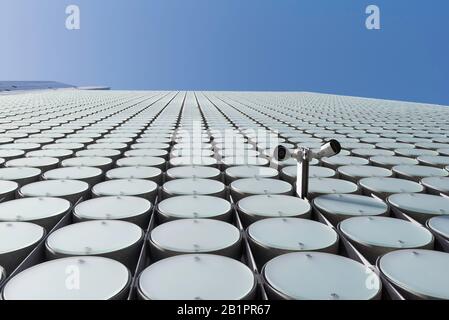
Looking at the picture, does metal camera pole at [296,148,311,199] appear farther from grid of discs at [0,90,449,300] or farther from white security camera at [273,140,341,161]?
grid of discs at [0,90,449,300]

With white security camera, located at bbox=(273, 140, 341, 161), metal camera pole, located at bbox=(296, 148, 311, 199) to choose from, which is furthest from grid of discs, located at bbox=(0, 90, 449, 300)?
white security camera, located at bbox=(273, 140, 341, 161)

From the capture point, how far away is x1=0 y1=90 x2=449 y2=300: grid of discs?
3.21m

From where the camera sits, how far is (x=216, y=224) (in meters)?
4.43

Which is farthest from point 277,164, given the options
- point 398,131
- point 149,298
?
point 398,131

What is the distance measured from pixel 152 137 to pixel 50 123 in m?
5.12

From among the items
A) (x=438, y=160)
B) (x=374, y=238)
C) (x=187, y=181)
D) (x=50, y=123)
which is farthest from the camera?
(x=50, y=123)

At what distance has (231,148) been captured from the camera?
9391 mm

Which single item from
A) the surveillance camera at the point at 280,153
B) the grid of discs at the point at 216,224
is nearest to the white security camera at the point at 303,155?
the surveillance camera at the point at 280,153

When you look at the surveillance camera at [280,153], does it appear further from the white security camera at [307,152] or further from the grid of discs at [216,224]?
the grid of discs at [216,224]

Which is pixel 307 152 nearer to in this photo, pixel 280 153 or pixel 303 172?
pixel 303 172

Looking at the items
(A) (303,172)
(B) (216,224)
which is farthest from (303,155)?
(B) (216,224)

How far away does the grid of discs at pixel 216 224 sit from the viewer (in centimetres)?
321
